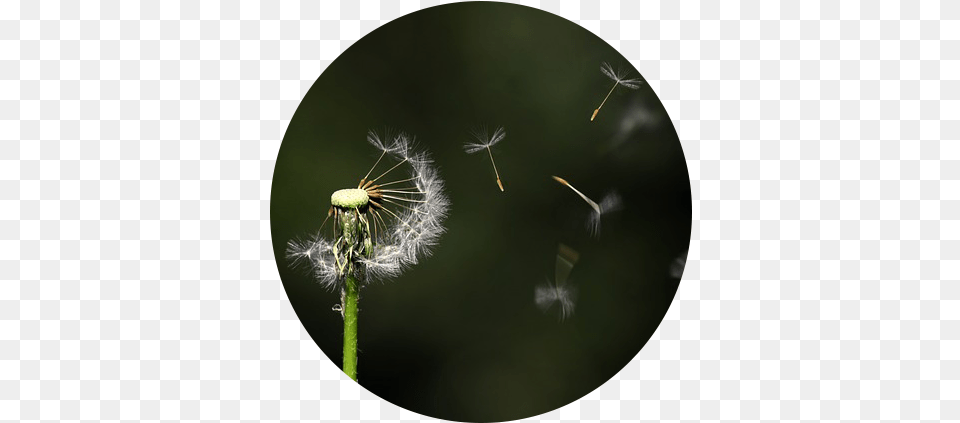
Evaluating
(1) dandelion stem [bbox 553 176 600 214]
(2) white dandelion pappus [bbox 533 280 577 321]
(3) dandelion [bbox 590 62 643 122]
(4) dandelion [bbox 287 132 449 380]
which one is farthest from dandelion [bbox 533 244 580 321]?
(3) dandelion [bbox 590 62 643 122]

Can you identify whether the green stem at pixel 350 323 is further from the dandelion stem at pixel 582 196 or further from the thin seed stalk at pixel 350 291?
the dandelion stem at pixel 582 196

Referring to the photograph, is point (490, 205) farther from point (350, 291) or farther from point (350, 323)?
point (350, 323)

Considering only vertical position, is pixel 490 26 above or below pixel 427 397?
Result: above

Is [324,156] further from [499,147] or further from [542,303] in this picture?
[542,303]

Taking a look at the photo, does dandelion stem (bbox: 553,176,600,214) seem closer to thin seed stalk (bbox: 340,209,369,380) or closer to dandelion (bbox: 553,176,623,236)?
dandelion (bbox: 553,176,623,236)

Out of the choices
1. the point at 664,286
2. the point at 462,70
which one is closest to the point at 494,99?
the point at 462,70

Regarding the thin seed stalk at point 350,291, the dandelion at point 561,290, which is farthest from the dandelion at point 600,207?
the thin seed stalk at point 350,291

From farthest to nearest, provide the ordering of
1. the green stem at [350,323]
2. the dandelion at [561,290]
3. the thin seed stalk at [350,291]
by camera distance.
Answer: the dandelion at [561,290]
the green stem at [350,323]
the thin seed stalk at [350,291]
